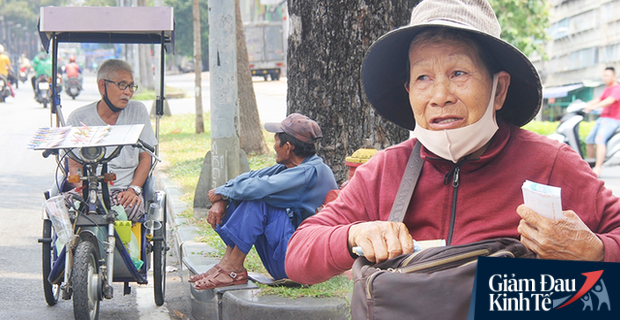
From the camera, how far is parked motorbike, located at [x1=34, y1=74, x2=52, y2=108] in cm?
2279

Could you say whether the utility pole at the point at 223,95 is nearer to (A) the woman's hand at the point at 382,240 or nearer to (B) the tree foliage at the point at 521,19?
(A) the woman's hand at the point at 382,240

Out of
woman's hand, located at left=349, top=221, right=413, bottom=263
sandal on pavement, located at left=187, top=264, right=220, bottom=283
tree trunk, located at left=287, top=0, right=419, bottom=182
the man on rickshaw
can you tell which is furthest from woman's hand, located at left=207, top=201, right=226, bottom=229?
woman's hand, located at left=349, top=221, right=413, bottom=263

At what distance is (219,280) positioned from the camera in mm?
4328

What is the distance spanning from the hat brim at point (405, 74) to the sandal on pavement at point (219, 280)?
2.38m

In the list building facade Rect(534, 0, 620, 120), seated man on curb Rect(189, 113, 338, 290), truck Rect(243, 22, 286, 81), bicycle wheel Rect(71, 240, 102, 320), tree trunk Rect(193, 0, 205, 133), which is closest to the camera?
bicycle wheel Rect(71, 240, 102, 320)

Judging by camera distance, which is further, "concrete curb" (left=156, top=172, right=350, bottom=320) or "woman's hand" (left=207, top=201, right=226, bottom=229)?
"woman's hand" (left=207, top=201, right=226, bottom=229)

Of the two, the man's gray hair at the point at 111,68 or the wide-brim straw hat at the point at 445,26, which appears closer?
the wide-brim straw hat at the point at 445,26

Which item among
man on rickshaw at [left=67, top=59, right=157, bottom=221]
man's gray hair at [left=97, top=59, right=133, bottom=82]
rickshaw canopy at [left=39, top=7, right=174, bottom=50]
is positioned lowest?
man on rickshaw at [left=67, top=59, right=157, bottom=221]

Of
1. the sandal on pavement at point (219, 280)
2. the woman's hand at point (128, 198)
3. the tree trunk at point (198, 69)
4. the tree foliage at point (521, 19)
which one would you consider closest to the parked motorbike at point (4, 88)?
the tree trunk at point (198, 69)

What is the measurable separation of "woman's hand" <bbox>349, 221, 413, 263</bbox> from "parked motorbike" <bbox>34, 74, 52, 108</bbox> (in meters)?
22.9

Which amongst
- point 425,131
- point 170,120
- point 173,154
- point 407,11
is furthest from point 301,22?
point 170,120

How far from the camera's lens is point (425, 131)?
1911 millimetres

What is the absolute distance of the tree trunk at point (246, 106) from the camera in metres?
11.4

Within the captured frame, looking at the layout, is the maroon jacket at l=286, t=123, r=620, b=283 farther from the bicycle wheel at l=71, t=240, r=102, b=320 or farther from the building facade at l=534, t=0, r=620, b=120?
the building facade at l=534, t=0, r=620, b=120
